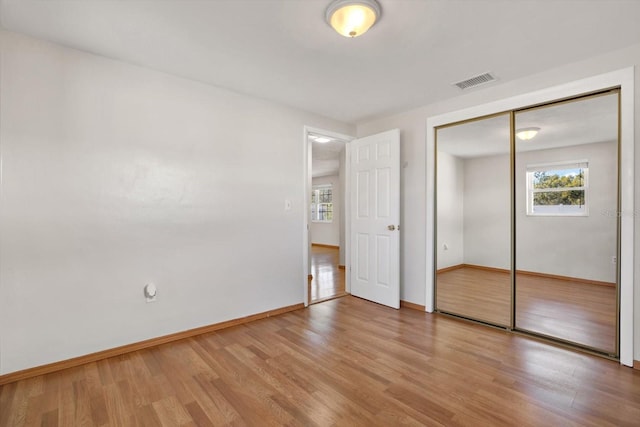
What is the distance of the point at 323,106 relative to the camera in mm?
3553

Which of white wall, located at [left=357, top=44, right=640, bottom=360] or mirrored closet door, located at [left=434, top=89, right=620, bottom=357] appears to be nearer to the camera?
mirrored closet door, located at [left=434, top=89, right=620, bottom=357]

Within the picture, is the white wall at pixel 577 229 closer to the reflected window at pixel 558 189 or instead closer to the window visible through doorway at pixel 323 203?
the reflected window at pixel 558 189

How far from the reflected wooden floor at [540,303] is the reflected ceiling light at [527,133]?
1.38 meters

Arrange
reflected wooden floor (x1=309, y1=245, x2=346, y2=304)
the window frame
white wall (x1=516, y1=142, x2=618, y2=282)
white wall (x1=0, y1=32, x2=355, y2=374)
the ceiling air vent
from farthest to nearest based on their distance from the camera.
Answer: the window frame → reflected wooden floor (x1=309, y1=245, x2=346, y2=304) → the ceiling air vent → white wall (x1=516, y1=142, x2=618, y2=282) → white wall (x1=0, y1=32, x2=355, y2=374)

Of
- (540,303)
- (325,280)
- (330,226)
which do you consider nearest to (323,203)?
(330,226)

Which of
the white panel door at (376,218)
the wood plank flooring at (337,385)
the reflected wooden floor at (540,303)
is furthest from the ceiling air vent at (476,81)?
the wood plank flooring at (337,385)

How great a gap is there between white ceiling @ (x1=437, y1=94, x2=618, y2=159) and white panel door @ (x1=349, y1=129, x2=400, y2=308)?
68 cm

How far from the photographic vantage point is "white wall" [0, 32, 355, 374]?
2115 mm

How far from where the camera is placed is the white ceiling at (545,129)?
246cm

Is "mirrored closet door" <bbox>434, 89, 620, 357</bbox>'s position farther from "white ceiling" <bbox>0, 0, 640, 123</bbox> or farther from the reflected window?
Result: "white ceiling" <bbox>0, 0, 640, 123</bbox>

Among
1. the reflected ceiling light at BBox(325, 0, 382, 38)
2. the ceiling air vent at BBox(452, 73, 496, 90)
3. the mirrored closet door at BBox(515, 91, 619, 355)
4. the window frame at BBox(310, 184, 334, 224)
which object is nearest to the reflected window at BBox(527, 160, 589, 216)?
the mirrored closet door at BBox(515, 91, 619, 355)

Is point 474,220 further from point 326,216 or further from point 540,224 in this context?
point 326,216

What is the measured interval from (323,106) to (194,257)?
225 cm

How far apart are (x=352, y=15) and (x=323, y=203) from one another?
8455 mm
